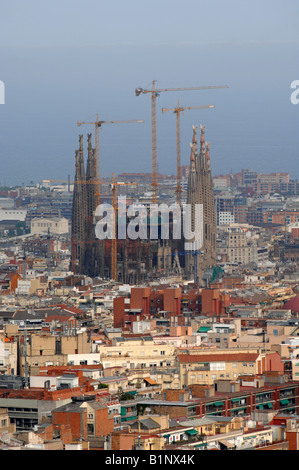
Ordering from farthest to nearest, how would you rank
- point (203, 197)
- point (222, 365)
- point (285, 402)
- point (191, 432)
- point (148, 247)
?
1. point (203, 197)
2. point (148, 247)
3. point (222, 365)
4. point (285, 402)
5. point (191, 432)

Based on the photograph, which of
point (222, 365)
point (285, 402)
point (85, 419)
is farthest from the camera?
point (222, 365)

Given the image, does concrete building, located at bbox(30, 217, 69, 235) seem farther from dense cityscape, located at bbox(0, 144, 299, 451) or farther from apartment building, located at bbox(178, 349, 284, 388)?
apartment building, located at bbox(178, 349, 284, 388)

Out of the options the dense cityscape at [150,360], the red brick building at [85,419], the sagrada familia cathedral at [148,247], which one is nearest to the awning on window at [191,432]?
the dense cityscape at [150,360]

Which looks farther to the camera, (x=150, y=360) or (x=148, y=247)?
(x=148, y=247)

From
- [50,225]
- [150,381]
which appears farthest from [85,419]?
[50,225]

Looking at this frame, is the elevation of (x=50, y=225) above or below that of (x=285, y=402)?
below

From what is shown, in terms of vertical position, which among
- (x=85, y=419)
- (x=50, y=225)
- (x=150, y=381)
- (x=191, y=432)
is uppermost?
(x=191, y=432)

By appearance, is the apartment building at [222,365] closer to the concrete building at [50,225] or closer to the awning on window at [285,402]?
the awning on window at [285,402]

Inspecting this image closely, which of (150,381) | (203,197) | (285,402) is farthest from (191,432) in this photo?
(203,197)

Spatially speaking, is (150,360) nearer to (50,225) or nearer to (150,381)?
(150,381)

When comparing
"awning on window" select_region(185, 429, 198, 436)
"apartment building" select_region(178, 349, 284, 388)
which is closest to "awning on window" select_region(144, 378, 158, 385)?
"apartment building" select_region(178, 349, 284, 388)
